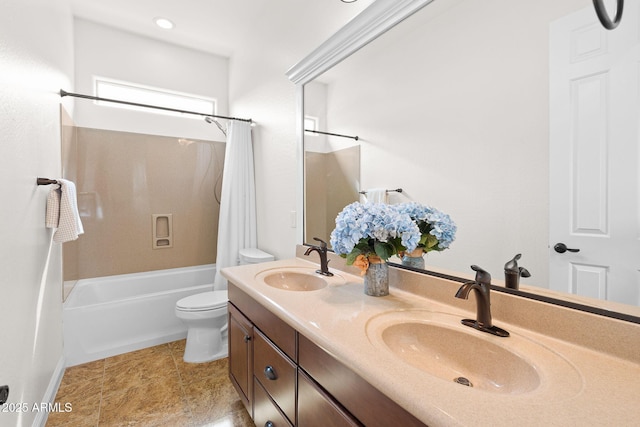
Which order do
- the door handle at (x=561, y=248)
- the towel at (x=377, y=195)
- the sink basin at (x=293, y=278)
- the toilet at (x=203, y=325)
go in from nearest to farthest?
the door handle at (x=561, y=248) < the towel at (x=377, y=195) < the sink basin at (x=293, y=278) < the toilet at (x=203, y=325)

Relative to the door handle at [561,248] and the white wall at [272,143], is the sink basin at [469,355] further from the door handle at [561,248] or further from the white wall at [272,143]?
the white wall at [272,143]

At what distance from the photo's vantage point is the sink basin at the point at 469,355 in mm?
687

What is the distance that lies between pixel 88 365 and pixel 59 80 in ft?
6.96

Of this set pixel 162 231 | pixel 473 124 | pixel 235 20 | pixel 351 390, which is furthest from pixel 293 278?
pixel 235 20

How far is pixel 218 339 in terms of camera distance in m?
2.34

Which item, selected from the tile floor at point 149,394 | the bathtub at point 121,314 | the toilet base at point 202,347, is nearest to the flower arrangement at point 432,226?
the tile floor at point 149,394

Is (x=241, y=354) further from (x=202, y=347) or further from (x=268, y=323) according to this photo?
(x=202, y=347)

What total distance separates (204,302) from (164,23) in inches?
102

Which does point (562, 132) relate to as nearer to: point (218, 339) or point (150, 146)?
point (218, 339)

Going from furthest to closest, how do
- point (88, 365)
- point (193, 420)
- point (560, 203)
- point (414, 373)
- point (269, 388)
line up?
point (88, 365), point (193, 420), point (269, 388), point (560, 203), point (414, 373)

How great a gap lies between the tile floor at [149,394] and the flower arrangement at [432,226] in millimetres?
1438

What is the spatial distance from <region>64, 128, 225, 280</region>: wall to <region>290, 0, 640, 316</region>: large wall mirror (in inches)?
96.4

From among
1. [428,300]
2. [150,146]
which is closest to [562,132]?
[428,300]

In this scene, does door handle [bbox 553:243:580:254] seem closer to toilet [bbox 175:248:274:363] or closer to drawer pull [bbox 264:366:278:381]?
drawer pull [bbox 264:366:278:381]
